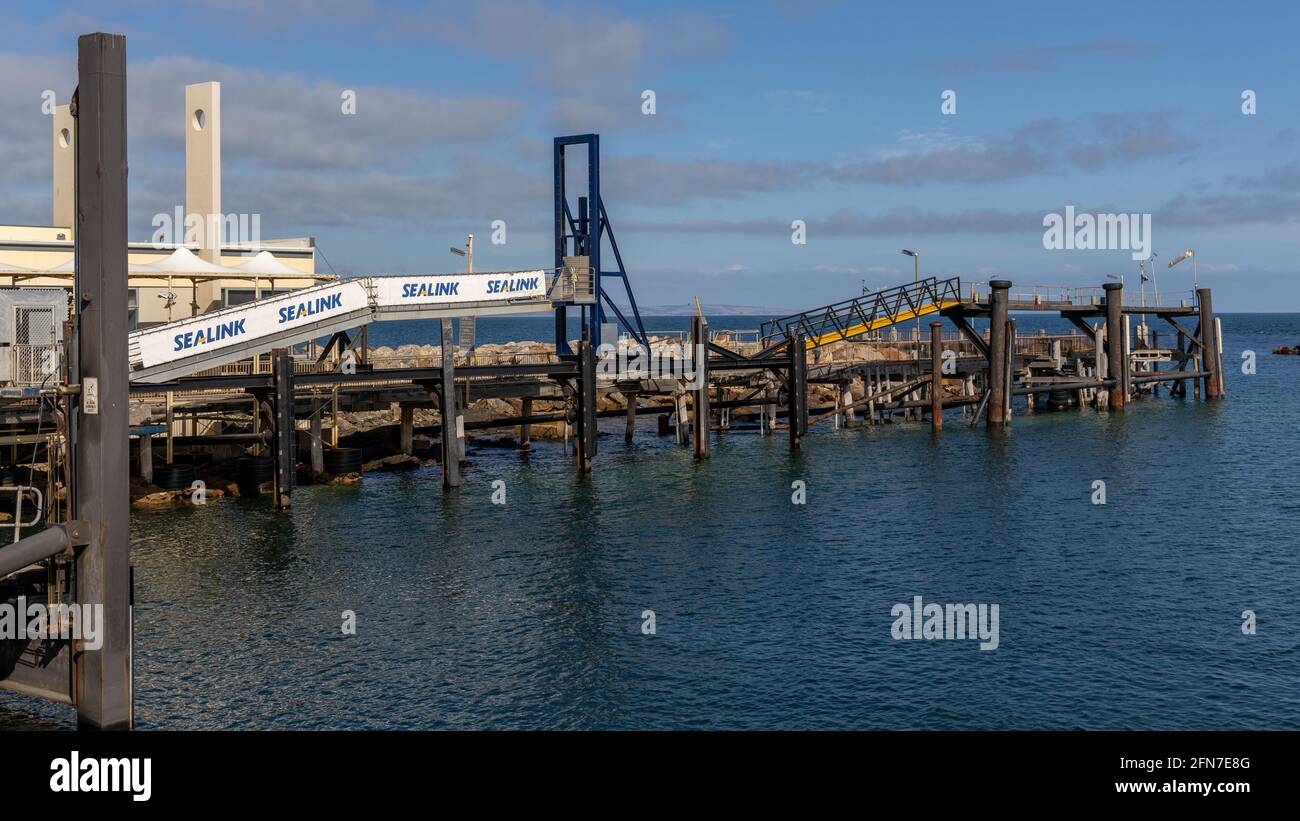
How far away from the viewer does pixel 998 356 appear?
5459cm

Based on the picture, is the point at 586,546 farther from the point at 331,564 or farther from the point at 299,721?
the point at 299,721

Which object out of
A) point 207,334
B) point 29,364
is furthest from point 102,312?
point 207,334

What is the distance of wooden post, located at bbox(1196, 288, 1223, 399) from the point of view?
225 ft

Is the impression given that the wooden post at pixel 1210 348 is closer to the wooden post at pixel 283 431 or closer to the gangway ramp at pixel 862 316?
the gangway ramp at pixel 862 316

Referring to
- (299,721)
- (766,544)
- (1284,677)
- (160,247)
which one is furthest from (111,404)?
(160,247)

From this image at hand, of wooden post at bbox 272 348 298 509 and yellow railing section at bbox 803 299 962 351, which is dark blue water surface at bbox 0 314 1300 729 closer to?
wooden post at bbox 272 348 298 509

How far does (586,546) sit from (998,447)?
25.5 meters

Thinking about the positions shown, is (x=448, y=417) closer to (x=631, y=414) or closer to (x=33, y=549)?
(x=631, y=414)

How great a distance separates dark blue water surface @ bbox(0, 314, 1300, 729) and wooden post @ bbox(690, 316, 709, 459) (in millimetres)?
3182

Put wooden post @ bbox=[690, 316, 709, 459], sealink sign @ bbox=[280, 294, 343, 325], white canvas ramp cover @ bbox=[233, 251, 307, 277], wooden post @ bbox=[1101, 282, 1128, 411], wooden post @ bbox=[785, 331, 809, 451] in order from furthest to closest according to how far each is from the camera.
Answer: wooden post @ bbox=[1101, 282, 1128, 411] < wooden post @ bbox=[785, 331, 809, 451] < wooden post @ bbox=[690, 316, 709, 459] < white canvas ramp cover @ bbox=[233, 251, 307, 277] < sealink sign @ bbox=[280, 294, 343, 325]

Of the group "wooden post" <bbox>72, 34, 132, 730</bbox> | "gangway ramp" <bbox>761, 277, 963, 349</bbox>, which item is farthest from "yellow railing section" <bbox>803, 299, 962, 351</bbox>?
"wooden post" <bbox>72, 34, 132, 730</bbox>

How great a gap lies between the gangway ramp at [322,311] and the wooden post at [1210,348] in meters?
43.8

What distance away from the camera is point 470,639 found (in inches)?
850
